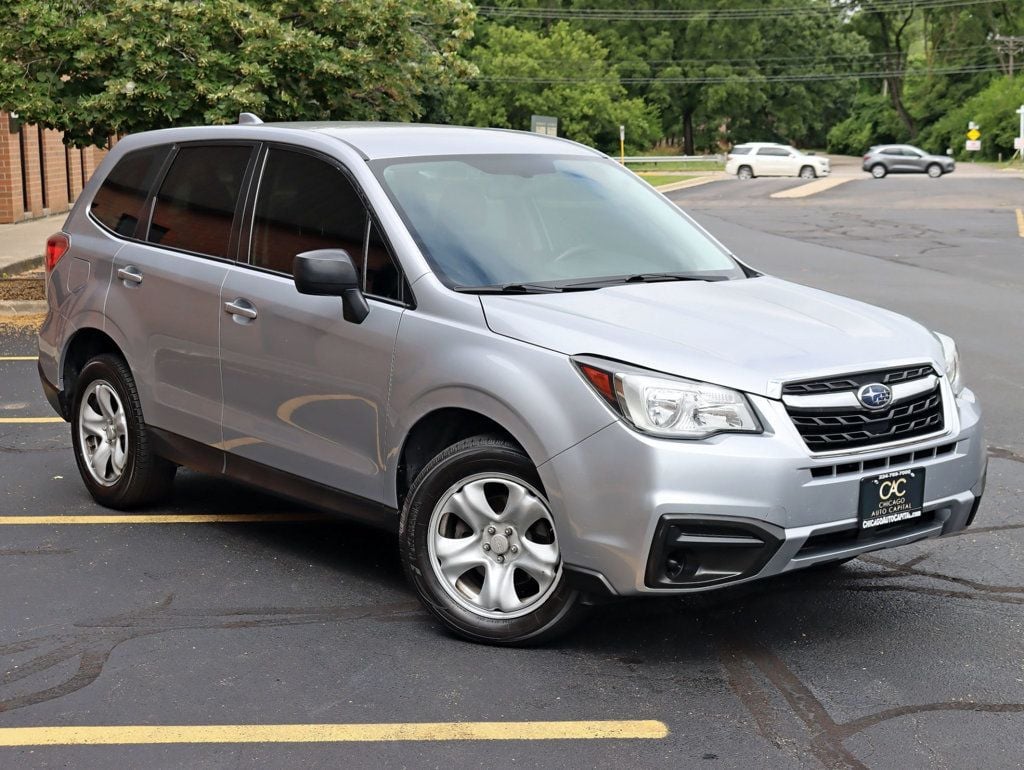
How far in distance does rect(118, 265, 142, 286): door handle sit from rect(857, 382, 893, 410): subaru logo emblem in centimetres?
338

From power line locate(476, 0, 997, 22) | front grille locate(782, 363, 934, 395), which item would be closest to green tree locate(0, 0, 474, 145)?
front grille locate(782, 363, 934, 395)

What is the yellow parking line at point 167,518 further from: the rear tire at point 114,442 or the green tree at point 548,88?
the green tree at point 548,88

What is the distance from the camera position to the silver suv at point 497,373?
14.6 ft

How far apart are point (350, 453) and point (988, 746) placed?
251 cm

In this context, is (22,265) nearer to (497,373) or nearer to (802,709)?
(497,373)

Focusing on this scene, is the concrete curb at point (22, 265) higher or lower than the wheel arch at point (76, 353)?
lower

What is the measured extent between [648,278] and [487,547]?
1.31m

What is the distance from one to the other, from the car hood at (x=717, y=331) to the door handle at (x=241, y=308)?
120 cm

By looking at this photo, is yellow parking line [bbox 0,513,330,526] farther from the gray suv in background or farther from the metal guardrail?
the metal guardrail

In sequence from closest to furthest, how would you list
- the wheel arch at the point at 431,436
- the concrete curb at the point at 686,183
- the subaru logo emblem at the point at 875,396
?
the subaru logo emblem at the point at 875,396
the wheel arch at the point at 431,436
the concrete curb at the point at 686,183

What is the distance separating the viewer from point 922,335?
518cm

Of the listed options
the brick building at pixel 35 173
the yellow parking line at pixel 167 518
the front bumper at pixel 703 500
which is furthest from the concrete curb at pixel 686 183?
the front bumper at pixel 703 500

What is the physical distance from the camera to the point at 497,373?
4742 millimetres

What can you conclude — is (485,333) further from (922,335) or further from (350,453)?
(922,335)
